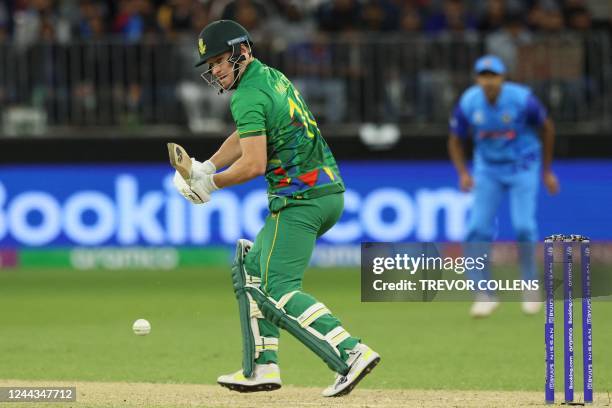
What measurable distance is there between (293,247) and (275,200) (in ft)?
0.99

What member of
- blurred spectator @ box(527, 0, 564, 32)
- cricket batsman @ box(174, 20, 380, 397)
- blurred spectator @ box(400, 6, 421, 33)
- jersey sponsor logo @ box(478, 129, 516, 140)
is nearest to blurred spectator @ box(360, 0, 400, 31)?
blurred spectator @ box(400, 6, 421, 33)

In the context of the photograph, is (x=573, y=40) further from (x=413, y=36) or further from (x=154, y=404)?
(x=154, y=404)

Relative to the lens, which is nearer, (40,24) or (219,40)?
(219,40)

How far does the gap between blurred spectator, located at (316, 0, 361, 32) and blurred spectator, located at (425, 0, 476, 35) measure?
904 mm

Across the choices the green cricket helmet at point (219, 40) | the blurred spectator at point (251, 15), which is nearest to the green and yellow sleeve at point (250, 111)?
the green cricket helmet at point (219, 40)

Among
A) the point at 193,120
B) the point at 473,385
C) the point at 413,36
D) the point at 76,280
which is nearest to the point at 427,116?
the point at 413,36

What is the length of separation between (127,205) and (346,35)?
3.38 metres

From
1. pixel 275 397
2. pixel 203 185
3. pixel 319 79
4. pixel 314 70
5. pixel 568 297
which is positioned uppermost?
pixel 314 70

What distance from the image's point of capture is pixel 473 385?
8711 mm

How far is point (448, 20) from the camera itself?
17016mm

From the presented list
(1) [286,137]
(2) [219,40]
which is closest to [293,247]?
(1) [286,137]

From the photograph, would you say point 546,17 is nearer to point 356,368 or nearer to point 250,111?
point 250,111

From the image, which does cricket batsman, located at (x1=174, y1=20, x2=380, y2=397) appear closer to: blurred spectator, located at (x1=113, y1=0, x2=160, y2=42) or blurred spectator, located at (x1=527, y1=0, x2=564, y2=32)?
blurred spectator, located at (x1=113, y1=0, x2=160, y2=42)

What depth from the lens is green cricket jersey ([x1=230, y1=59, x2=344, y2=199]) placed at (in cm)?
731
